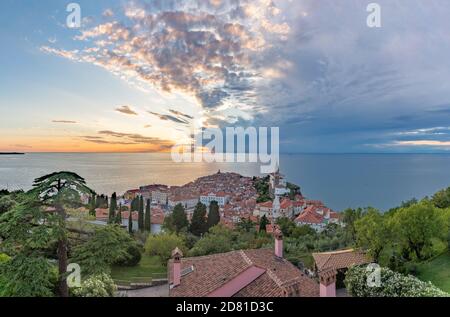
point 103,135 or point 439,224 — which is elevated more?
point 103,135

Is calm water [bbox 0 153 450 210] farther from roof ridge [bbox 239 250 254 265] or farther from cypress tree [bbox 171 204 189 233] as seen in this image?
cypress tree [bbox 171 204 189 233]

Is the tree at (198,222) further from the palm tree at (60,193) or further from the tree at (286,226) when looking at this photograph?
the palm tree at (60,193)

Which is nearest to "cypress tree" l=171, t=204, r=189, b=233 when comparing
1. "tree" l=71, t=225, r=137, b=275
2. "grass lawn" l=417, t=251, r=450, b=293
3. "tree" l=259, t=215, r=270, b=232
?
"tree" l=259, t=215, r=270, b=232

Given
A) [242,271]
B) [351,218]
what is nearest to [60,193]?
[242,271]

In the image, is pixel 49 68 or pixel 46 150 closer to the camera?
pixel 49 68

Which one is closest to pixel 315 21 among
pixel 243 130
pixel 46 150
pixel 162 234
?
pixel 243 130

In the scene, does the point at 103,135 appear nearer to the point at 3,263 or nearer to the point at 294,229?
the point at 3,263

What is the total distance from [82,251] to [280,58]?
3272 millimetres

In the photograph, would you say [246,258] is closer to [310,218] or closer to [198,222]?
[198,222]

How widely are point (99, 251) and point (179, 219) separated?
9.85 feet

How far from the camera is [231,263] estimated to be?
12.5 feet

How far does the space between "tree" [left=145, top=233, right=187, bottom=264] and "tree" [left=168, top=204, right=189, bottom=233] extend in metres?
1.05

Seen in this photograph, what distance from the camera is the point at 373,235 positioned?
431 cm

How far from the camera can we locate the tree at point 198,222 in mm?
6223
